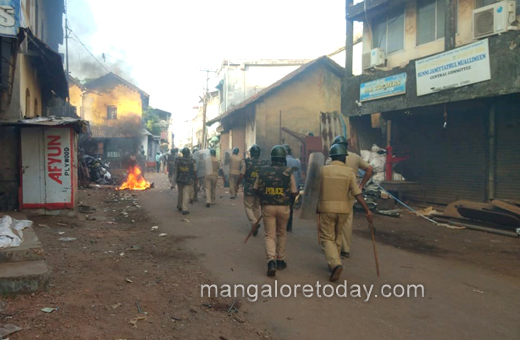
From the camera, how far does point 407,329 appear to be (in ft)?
12.4

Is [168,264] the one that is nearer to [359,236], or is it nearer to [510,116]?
[359,236]

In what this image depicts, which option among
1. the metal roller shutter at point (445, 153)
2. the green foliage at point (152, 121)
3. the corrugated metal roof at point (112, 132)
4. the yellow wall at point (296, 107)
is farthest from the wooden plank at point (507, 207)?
the green foliage at point (152, 121)

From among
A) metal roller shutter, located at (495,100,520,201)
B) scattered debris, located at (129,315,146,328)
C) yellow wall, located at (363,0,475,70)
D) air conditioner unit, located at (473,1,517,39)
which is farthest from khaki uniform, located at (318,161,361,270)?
yellow wall, located at (363,0,475,70)

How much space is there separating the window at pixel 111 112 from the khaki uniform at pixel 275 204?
37796 millimetres

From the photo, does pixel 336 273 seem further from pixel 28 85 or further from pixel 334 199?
pixel 28 85

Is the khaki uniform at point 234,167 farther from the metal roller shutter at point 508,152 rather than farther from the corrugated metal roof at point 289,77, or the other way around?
the metal roller shutter at point 508,152

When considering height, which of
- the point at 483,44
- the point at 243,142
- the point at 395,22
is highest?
the point at 395,22

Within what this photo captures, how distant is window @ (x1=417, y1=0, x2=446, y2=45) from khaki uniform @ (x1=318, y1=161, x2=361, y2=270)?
8988 mm

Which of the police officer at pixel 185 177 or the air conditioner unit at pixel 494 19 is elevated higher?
the air conditioner unit at pixel 494 19

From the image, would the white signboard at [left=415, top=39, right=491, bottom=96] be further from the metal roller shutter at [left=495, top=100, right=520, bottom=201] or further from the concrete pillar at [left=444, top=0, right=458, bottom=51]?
the metal roller shutter at [left=495, top=100, right=520, bottom=201]

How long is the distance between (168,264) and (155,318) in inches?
80.7

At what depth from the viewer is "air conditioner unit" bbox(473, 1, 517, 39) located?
962cm

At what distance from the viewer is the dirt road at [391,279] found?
3.84 metres

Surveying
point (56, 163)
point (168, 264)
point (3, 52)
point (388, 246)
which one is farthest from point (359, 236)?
point (3, 52)
